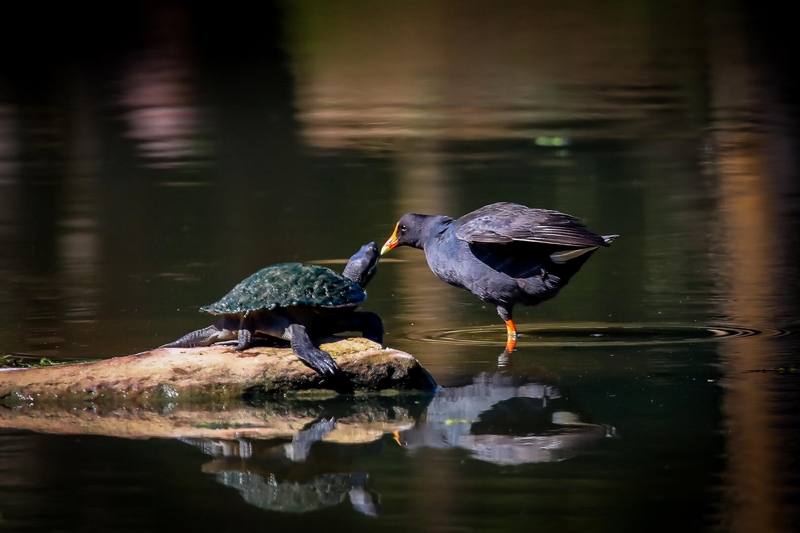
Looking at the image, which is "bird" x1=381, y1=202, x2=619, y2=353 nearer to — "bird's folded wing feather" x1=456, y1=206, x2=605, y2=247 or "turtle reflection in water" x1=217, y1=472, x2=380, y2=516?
"bird's folded wing feather" x1=456, y1=206, x2=605, y2=247

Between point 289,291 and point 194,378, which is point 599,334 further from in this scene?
point 194,378

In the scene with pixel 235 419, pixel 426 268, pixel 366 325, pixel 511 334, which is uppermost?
pixel 366 325

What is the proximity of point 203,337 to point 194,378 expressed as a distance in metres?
0.58

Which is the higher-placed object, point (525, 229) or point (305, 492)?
point (525, 229)

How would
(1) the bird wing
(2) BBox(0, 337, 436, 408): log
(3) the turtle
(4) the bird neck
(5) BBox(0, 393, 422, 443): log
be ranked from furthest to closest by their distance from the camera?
(4) the bird neck → (1) the bird wing → (3) the turtle → (2) BBox(0, 337, 436, 408): log → (5) BBox(0, 393, 422, 443): log

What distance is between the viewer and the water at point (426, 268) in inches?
217

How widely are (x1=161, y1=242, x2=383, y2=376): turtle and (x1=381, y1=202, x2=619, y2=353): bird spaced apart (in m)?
1.36

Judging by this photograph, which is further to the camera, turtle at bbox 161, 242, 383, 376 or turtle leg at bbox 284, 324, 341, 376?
turtle at bbox 161, 242, 383, 376

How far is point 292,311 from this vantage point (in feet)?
24.5

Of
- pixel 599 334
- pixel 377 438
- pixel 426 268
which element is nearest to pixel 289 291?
pixel 377 438

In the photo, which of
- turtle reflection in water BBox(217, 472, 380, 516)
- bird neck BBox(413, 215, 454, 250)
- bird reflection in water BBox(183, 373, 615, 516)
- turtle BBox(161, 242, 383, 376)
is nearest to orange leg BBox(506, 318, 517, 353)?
bird neck BBox(413, 215, 454, 250)

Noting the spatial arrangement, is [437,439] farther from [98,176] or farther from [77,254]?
[98,176]

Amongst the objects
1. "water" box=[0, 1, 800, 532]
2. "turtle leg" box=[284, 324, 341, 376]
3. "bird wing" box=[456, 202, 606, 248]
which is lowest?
"water" box=[0, 1, 800, 532]

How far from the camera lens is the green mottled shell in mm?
7352
